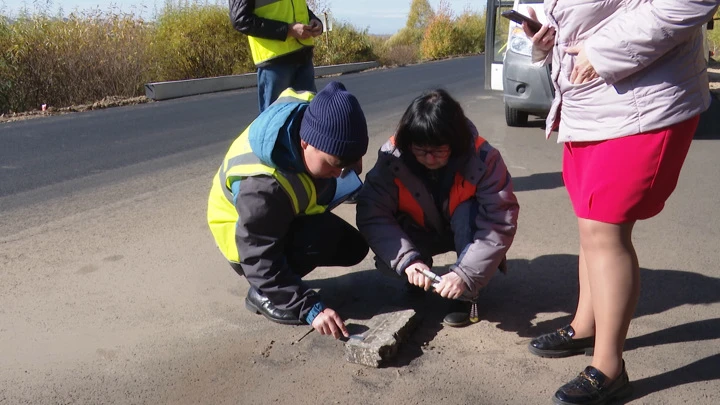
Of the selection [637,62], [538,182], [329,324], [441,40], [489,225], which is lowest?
[441,40]

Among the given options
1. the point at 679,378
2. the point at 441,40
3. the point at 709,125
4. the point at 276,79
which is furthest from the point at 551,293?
the point at 441,40

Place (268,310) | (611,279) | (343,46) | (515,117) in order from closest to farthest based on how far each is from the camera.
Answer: (611,279) < (268,310) < (515,117) < (343,46)

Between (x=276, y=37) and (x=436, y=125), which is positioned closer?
(x=436, y=125)

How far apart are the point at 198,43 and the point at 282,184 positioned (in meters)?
15.2

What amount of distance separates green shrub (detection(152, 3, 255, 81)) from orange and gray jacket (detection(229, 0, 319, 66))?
12086 millimetres

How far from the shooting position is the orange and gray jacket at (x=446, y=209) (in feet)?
9.87

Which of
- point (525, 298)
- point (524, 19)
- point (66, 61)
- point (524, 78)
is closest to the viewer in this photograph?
point (524, 19)

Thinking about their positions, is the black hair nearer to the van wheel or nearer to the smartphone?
the smartphone

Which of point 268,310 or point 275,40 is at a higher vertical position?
point 275,40

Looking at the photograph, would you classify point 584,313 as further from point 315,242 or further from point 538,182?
point 538,182

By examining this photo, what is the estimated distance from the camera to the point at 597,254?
240cm

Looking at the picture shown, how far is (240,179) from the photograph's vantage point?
9.91 feet

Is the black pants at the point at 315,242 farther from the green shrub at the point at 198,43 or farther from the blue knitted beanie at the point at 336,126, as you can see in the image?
the green shrub at the point at 198,43

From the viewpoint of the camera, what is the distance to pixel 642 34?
2162 mm
